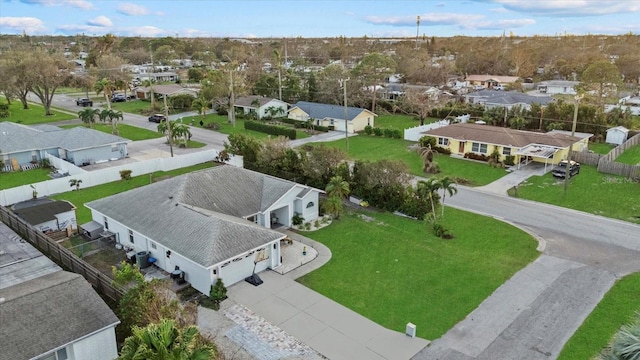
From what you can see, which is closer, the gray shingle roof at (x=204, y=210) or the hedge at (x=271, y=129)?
the gray shingle roof at (x=204, y=210)

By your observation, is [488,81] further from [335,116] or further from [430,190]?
[430,190]

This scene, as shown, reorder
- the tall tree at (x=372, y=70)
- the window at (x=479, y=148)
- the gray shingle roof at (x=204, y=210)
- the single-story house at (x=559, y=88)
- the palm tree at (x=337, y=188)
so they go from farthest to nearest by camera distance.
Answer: the single-story house at (x=559, y=88) < the tall tree at (x=372, y=70) < the window at (x=479, y=148) < the palm tree at (x=337, y=188) < the gray shingle roof at (x=204, y=210)

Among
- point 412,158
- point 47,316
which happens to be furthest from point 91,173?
point 412,158

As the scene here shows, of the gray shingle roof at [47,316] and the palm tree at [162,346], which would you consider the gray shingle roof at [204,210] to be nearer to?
the gray shingle roof at [47,316]

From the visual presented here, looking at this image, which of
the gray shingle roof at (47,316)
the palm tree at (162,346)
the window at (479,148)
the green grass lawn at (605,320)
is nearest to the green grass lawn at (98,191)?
the gray shingle roof at (47,316)

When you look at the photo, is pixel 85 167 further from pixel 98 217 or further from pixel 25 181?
pixel 98 217

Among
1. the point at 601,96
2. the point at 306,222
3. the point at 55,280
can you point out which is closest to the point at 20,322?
the point at 55,280
